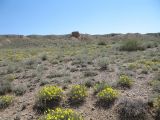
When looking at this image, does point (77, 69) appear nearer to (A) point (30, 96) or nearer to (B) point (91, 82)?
(B) point (91, 82)

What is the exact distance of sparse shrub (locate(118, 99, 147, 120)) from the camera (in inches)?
281

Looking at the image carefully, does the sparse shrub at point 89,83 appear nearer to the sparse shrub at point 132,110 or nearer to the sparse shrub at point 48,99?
the sparse shrub at point 48,99

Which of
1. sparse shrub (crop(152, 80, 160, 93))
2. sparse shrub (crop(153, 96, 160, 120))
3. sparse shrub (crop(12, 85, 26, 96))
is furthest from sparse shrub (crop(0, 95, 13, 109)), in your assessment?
sparse shrub (crop(152, 80, 160, 93))

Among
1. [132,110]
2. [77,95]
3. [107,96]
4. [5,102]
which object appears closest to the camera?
[132,110]

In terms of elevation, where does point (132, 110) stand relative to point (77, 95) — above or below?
below

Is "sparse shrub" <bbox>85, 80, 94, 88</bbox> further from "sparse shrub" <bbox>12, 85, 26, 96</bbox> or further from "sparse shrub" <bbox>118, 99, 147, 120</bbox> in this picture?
"sparse shrub" <bbox>12, 85, 26, 96</bbox>

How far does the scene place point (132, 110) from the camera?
23.7 ft

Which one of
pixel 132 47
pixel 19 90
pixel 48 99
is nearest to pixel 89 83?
pixel 48 99

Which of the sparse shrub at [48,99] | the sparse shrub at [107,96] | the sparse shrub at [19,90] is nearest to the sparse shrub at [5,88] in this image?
the sparse shrub at [19,90]

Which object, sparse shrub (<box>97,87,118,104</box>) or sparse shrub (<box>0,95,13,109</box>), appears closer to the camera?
sparse shrub (<box>97,87,118,104</box>)

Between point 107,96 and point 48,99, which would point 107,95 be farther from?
point 48,99

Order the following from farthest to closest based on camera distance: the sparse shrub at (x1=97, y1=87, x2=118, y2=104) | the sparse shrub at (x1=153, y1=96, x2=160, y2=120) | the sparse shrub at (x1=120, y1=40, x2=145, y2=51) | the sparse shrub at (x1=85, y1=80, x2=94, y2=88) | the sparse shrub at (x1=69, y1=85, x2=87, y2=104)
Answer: the sparse shrub at (x1=120, y1=40, x2=145, y2=51), the sparse shrub at (x1=85, y1=80, x2=94, y2=88), the sparse shrub at (x1=69, y1=85, x2=87, y2=104), the sparse shrub at (x1=97, y1=87, x2=118, y2=104), the sparse shrub at (x1=153, y1=96, x2=160, y2=120)

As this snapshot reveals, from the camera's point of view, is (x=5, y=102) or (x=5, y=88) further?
(x=5, y=88)

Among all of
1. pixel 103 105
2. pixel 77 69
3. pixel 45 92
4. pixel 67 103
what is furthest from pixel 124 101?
pixel 77 69
